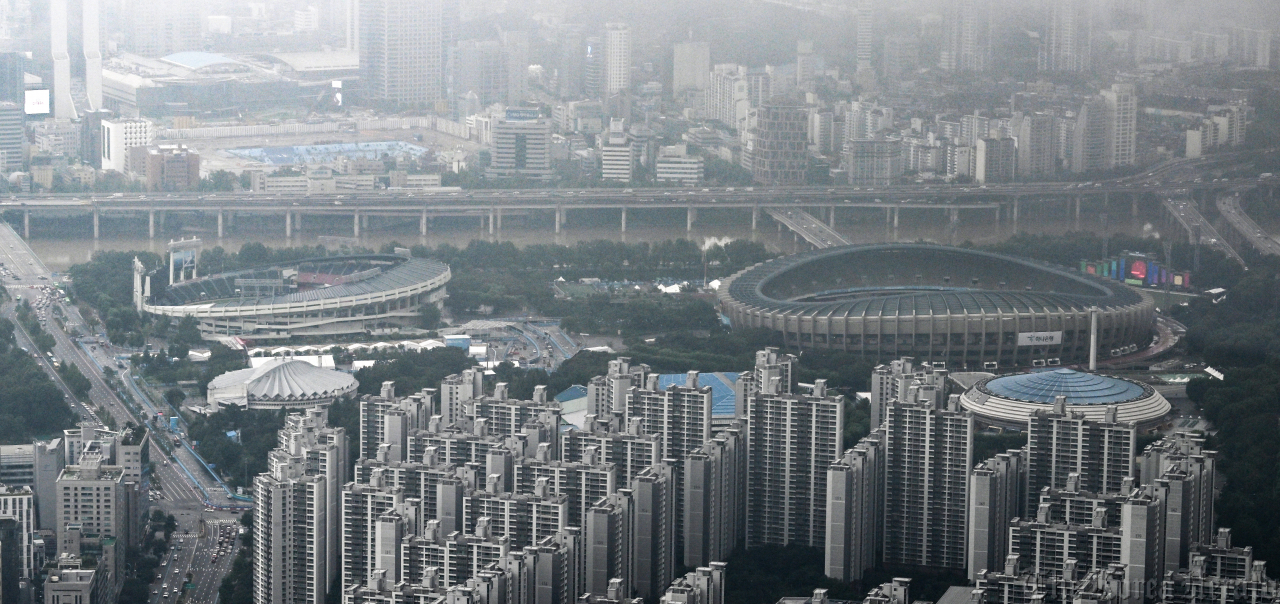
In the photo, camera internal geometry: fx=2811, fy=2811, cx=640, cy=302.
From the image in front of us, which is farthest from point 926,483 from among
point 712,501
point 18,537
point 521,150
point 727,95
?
point 727,95

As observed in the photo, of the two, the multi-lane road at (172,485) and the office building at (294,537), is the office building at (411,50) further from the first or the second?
the office building at (294,537)

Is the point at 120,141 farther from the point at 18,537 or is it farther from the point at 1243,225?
the point at 18,537

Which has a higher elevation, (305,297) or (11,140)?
(11,140)

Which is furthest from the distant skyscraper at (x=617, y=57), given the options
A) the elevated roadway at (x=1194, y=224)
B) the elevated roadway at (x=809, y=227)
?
the elevated roadway at (x=1194, y=224)

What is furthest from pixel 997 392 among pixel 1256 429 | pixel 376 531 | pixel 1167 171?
pixel 1167 171

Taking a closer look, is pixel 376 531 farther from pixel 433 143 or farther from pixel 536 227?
pixel 433 143

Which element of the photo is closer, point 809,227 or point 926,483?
point 926,483
